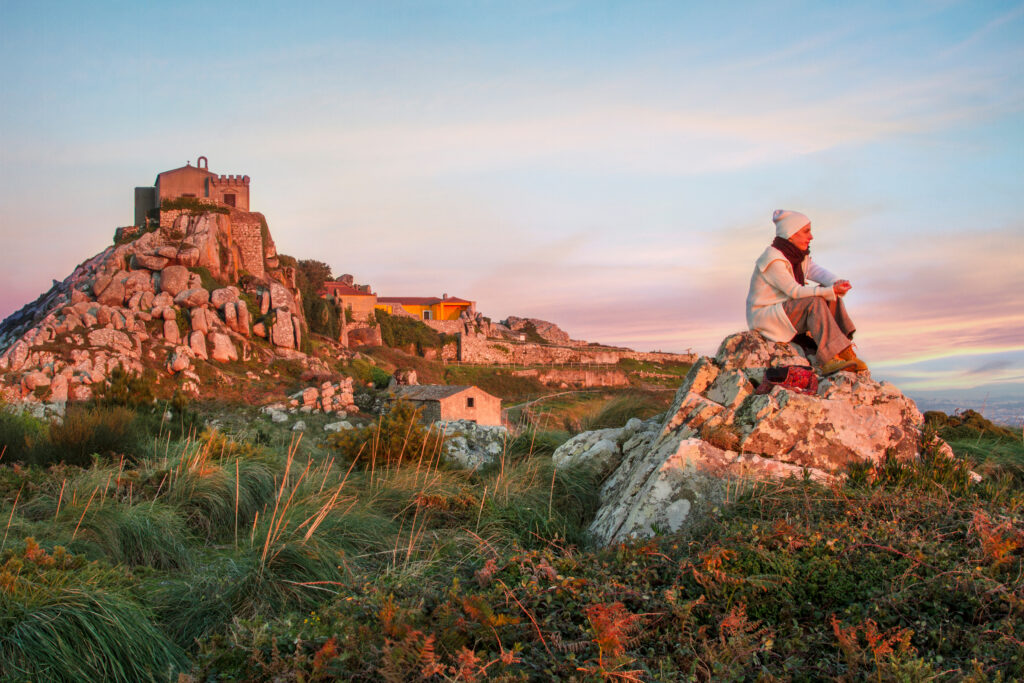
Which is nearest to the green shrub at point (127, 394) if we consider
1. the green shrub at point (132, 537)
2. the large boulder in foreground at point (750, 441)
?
the green shrub at point (132, 537)

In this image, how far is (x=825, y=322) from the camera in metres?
6.29

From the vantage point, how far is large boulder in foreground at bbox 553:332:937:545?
5.13m

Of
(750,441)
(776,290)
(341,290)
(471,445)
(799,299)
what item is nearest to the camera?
(750,441)

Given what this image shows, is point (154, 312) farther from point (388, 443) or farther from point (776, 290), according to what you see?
point (776, 290)

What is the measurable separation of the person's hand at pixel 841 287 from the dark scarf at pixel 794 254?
0.42 metres

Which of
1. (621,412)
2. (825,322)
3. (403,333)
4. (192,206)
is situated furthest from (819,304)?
(403,333)

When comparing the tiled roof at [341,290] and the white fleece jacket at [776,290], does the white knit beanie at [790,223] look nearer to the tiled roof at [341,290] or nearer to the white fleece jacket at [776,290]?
the white fleece jacket at [776,290]

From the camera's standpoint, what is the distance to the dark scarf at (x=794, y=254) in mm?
6477

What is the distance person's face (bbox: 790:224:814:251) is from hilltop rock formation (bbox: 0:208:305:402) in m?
21.2

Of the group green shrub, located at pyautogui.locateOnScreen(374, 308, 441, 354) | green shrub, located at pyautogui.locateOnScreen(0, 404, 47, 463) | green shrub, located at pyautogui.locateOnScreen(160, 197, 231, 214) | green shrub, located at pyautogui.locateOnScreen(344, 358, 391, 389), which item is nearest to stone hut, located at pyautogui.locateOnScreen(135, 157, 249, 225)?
green shrub, located at pyautogui.locateOnScreen(160, 197, 231, 214)

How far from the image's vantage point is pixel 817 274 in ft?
21.5

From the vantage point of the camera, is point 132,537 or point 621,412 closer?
point 132,537

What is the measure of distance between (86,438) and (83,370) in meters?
19.2

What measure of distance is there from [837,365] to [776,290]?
0.88 metres
